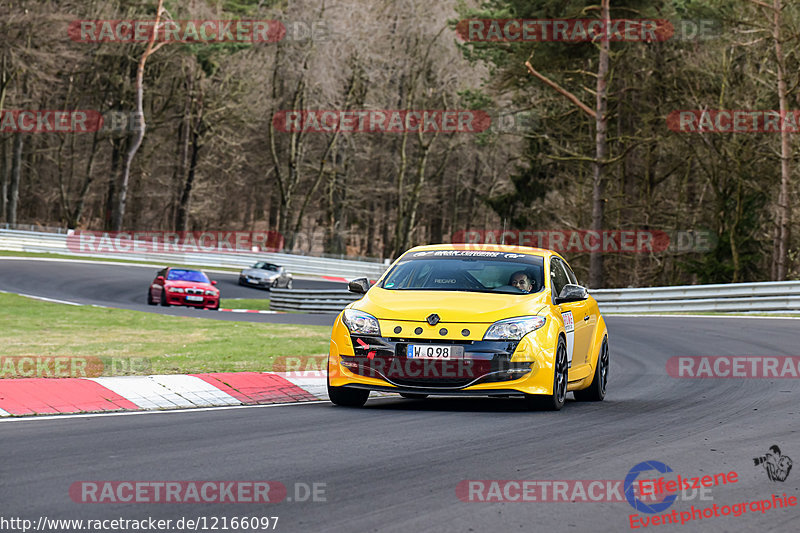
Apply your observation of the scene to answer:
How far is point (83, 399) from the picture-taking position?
9516 millimetres

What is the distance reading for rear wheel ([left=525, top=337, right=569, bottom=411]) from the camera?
9727 mm

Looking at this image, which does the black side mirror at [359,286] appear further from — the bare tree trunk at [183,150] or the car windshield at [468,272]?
the bare tree trunk at [183,150]

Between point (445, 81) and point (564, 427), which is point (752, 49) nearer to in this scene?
point (445, 81)

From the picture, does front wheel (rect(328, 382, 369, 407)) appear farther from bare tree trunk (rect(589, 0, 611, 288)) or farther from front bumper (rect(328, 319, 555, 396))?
bare tree trunk (rect(589, 0, 611, 288))

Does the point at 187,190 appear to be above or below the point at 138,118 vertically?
below

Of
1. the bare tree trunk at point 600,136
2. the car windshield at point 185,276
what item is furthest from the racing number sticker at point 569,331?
the bare tree trunk at point 600,136

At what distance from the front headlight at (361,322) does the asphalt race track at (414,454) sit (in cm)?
74

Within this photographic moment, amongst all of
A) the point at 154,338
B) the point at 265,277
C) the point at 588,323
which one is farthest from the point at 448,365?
the point at 265,277

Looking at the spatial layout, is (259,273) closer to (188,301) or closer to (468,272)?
(188,301)

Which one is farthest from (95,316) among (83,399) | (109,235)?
(109,235)

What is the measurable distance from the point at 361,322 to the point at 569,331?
2.21 metres

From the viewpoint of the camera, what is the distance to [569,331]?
10.5 metres

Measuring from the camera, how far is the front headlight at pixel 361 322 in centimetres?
961

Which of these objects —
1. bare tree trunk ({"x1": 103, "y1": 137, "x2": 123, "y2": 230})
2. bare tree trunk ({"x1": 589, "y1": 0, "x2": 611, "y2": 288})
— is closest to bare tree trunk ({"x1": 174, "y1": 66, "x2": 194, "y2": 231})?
bare tree trunk ({"x1": 103, "y1": 137, "x2": 123, "y2": 230})
